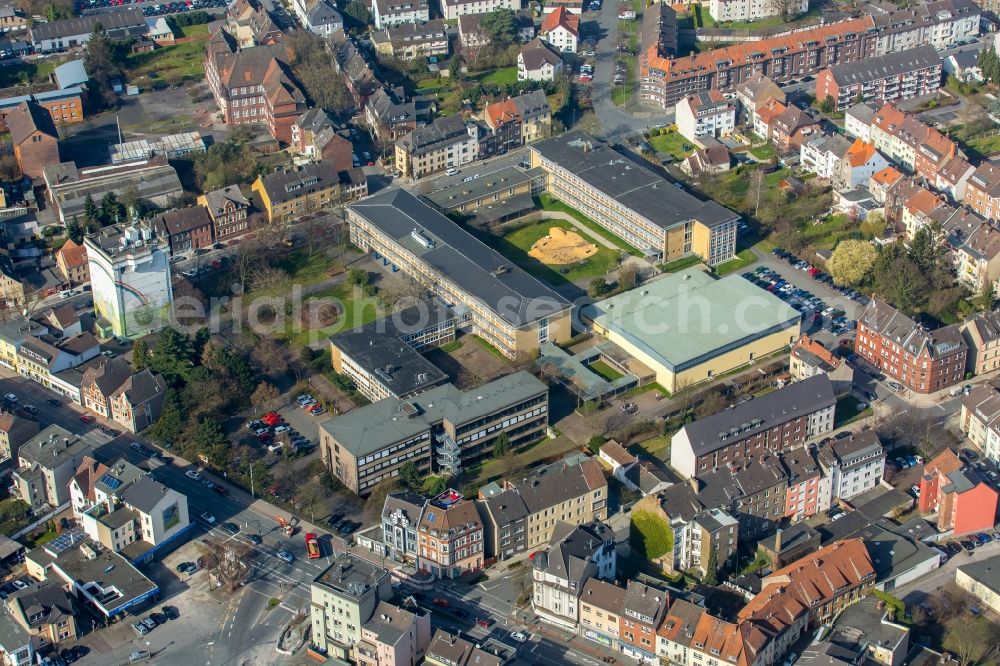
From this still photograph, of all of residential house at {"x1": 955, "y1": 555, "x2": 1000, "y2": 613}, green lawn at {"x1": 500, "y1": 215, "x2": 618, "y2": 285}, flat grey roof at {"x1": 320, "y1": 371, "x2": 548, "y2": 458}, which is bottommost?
residential house at {"x1": 955, "y1": 555, "x2": 1000, "y2": 613}

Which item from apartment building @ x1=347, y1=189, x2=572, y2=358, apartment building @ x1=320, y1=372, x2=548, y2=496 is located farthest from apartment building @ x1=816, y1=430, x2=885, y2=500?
apartment building @ x1=347, y1=189, x2=572, y2=358

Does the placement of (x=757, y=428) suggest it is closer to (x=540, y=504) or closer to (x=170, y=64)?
(x=540, y=504)

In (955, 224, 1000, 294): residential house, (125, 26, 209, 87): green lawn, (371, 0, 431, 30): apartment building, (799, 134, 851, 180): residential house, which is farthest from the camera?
(371, 0, 431, 30): apartment building

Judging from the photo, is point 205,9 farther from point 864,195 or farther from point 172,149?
point 864,195

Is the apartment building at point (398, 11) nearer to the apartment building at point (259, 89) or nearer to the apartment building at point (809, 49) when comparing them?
the apartment building at point (259, 89)

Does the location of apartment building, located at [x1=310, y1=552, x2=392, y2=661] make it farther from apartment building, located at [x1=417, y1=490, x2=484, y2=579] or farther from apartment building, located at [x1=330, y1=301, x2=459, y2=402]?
apartment building, located at [x1=330, y1=301, x2=459, y2=402]

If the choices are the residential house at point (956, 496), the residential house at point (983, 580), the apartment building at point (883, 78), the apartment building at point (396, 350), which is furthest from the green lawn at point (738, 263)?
the residential house at point (983, 580)
